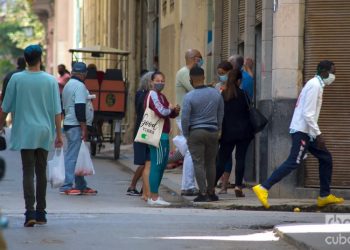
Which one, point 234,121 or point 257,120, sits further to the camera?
point 234,121

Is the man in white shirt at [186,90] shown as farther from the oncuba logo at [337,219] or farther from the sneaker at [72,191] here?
the oncuba logo at [337,219]

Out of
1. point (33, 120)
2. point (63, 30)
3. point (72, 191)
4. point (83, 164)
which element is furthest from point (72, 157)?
point (63, 30)

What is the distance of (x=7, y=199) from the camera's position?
16719 millimetres

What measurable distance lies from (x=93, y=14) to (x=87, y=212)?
3683cm

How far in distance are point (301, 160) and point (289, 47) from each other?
1855mm

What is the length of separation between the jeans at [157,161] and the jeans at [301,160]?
1.42 m

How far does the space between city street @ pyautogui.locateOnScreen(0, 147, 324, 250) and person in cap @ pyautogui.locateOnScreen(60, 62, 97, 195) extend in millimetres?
355

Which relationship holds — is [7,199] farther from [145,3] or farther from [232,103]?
[145,3]

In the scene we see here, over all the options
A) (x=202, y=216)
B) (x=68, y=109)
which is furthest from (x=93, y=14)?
(x=202, y=216)

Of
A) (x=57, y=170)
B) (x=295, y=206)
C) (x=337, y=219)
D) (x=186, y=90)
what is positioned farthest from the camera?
(x=186, y=90)

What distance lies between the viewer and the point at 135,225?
13.4 meters

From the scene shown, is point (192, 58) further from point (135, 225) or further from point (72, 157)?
point (135, 225)

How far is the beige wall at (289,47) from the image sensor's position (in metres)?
16.7

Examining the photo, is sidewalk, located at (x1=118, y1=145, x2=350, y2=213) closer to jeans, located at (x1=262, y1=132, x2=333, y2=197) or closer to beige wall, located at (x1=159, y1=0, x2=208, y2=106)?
jeans, located at (x1=262, y1=132, x2=333, y2=197)
